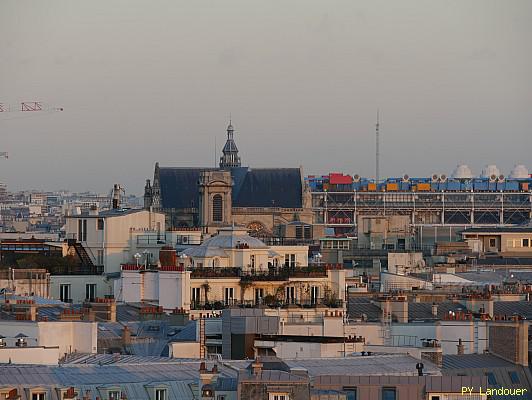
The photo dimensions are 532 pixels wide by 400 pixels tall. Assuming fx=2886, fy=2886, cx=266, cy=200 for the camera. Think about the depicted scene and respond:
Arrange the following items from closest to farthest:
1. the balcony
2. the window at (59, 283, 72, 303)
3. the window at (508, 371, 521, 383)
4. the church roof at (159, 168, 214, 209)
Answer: the window at (508, 371, 521, 383) → the balcony → the window at (59, 283, 72, 303) → the church roof at (159, 168, 214, 209)

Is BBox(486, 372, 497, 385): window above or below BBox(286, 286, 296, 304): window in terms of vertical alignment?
below

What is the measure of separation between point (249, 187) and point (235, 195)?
5.80 feet

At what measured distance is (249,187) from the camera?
6663 inches

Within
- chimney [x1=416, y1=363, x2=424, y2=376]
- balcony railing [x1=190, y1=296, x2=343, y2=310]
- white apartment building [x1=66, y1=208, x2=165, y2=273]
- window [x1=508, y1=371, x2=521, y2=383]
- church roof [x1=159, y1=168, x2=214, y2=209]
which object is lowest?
window [x1=508, y1=371, x2=521, y2=383]

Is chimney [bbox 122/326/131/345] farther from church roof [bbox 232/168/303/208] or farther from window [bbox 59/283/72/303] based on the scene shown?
church roof [bbox 232/168/303/208]

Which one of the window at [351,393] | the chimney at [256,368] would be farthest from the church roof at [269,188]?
the chimney at [256,368]

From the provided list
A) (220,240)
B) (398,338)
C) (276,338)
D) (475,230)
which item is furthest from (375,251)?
(276,338)

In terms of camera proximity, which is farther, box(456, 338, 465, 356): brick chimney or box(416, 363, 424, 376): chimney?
box(456, 338, 465, 356): brick chimney

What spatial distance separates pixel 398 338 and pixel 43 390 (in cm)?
1550

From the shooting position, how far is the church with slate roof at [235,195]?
157m

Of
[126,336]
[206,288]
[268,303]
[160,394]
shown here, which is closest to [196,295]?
[206,288]

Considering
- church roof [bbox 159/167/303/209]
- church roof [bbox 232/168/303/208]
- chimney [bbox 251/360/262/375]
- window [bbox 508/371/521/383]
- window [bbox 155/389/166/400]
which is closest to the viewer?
chimney [bbox 251/360/262/375]

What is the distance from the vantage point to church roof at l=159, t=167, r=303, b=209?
166m

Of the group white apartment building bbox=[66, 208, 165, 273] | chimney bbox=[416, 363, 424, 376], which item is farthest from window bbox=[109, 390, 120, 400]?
white apartment building bbox=[66, 208, 165, 273]
